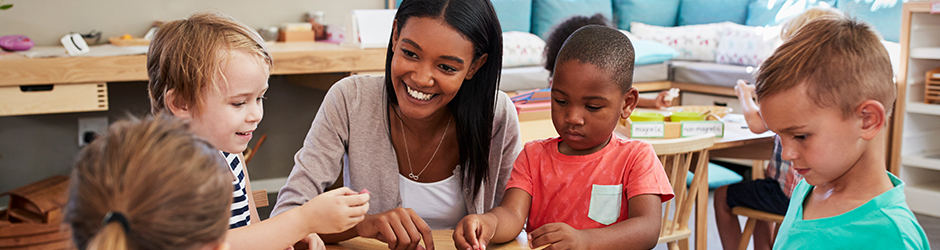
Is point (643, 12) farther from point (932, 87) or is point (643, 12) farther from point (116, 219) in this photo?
point (116, 219)


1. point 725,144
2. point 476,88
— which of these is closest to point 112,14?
point 476,88

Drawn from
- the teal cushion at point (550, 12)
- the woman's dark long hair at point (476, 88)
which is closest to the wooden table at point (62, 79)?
the woman's dark long hair at point (476, 88)

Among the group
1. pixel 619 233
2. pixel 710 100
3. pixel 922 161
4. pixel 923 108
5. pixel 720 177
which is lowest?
pixel 720 177

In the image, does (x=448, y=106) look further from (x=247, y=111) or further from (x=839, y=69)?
(x=839, y=69)

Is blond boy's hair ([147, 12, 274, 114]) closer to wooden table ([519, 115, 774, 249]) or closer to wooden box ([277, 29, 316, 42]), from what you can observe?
wooden table ([519, 115, 774, 249])

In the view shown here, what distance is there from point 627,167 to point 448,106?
41cm

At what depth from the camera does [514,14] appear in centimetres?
371

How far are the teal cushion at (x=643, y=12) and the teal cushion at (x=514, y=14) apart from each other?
729 millimetres

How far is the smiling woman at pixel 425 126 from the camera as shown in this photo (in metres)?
1.07

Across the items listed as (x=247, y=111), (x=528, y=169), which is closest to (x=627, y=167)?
(x=528, y=169)

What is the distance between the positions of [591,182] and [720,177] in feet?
8.49

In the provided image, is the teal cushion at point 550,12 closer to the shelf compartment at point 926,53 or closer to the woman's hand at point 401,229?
the shelf compartment at point 926,53

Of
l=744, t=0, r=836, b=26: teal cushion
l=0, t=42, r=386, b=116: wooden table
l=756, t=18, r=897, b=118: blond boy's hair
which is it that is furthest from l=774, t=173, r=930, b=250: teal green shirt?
l=744, t=0, r=836, b=26: teal cushion

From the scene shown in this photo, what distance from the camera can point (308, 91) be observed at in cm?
320
